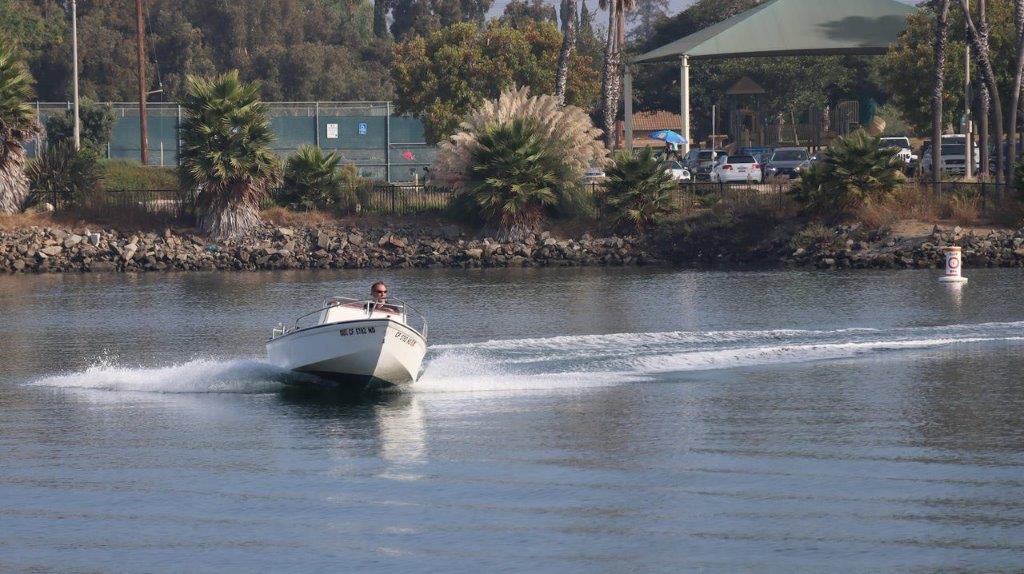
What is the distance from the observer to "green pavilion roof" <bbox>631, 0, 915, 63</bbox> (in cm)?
6919

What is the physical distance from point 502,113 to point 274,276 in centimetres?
1187

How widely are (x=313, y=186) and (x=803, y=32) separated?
25.5 meters

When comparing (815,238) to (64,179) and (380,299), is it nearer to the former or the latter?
(380,299)

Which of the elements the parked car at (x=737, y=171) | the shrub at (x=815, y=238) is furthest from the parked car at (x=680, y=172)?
the shrub at (x=815, y=238)

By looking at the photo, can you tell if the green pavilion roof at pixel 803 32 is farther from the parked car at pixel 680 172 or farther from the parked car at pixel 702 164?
the parked car at pixel 702 164

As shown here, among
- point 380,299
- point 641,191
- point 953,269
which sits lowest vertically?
point 953,269

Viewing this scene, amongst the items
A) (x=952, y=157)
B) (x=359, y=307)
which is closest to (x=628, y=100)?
(x=952, y=157)

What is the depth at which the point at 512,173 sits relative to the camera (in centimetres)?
5775

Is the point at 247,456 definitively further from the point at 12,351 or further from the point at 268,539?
the point at 12,351

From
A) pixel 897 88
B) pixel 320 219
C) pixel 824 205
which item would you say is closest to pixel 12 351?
pixel 320 219

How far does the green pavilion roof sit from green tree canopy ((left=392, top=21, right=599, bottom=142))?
1391cm

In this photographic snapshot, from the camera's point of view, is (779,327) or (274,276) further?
(274,276)

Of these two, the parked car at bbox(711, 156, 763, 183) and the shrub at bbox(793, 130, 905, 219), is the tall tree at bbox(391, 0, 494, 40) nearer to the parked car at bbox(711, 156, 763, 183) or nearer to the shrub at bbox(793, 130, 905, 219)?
the parked car at bbox(711, 156, 763, 183)

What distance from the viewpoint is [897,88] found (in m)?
75.0
